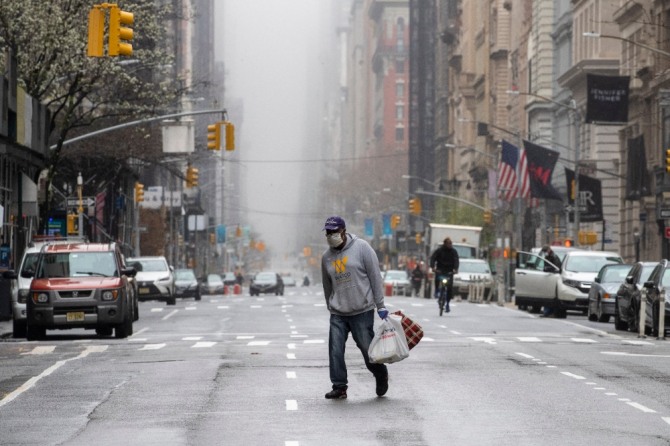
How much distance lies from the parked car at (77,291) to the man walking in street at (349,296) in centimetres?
1423

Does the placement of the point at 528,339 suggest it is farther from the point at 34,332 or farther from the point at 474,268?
the point at 474,268

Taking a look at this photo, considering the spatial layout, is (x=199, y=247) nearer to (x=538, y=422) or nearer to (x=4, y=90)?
(x=4, y=90)

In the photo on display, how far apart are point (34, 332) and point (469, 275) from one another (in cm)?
3759

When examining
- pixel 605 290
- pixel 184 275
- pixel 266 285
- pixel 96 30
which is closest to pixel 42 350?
pixel 96 30

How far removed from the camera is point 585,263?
43281 millimetres

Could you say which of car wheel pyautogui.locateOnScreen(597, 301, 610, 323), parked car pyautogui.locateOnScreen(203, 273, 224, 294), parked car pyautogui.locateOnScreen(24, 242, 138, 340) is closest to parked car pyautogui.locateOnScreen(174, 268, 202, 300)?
parked car pyautogui.locateOnScreen(203, 273, 224, 294)

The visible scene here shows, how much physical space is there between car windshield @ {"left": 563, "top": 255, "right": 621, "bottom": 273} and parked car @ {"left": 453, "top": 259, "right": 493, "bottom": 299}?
2220 centimetres

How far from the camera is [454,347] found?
26531 mm

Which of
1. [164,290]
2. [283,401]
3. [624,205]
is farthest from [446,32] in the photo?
[283,401]

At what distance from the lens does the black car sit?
31038 mm

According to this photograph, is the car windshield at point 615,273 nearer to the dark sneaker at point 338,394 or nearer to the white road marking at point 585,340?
the white road marking at point 585,340

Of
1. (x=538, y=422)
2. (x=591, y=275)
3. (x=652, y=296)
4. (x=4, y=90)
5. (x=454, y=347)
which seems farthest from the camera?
(x=591, y=275)

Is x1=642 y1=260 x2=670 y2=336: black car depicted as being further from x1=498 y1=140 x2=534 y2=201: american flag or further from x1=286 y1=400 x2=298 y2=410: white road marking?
x1=498 y1=140 x2=534 y2=201: american flag

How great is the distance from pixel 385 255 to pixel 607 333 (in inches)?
4889
